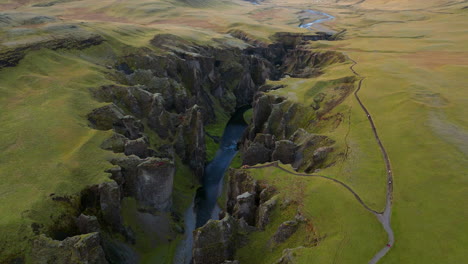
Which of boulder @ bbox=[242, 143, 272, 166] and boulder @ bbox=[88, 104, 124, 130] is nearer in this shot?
boulder @ bbox=[88, 104, 124, 130]

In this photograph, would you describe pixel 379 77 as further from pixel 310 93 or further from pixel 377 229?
pixel 377 229

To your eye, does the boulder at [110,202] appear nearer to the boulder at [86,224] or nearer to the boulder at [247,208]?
the boulder at [86,224]

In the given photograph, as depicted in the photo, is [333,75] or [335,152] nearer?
[335,152]

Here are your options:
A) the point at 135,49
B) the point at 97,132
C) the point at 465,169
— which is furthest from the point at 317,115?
the point at 135,49

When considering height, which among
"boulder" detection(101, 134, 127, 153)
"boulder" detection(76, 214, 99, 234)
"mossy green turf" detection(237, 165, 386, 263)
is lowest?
"boulder" detection(76, 214, 99, 234)

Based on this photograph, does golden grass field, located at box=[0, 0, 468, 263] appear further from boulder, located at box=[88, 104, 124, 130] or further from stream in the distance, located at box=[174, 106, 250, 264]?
stream in the distance, located at box=[174, 106, 250, 264]

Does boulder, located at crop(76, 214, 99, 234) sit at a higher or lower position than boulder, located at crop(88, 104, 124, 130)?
lower

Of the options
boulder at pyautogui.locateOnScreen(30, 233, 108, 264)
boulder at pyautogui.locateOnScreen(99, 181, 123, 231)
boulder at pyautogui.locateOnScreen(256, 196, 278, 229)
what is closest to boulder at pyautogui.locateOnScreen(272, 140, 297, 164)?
boulder at pyautogui.locateOnScreen(256, 196, 278, 229)
